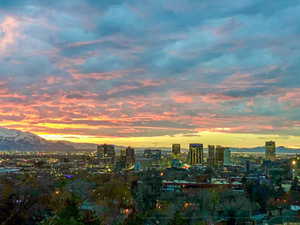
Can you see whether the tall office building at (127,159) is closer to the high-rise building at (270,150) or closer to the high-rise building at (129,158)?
the high-rise building at (129,158)

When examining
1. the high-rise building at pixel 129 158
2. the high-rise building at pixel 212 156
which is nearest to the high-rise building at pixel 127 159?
the high-rise building at pixel 129 158

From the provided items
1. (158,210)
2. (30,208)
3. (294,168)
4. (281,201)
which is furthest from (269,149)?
(30,208)

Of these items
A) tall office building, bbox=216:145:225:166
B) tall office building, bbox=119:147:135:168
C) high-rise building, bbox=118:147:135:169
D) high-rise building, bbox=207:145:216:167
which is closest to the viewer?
high-rise building, bbox=118:147:135:169

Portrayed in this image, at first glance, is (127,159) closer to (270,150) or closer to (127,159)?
(127,159)

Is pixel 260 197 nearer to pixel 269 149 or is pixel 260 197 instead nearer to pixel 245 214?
pixel 245 214

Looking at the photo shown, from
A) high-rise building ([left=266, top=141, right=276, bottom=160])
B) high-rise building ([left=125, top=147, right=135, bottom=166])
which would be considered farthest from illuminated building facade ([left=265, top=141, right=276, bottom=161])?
high-rise building ([left=125, top=147, right=135, bottom=166])

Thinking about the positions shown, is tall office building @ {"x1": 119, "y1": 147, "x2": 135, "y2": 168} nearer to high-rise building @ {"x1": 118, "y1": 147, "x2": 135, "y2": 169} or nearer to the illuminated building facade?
high-rise building @ {"x1": 118, "y1": 147, "x2": 135, "y2": 169}

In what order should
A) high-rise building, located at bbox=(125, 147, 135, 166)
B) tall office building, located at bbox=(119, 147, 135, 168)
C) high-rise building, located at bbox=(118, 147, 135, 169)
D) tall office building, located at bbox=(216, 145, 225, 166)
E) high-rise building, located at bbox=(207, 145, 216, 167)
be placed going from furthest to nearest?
high-rise building, located at bbox=(207, 145, 216, 167), tall office building, located at bbox=(216, 145, 225, 166), high-rise building, located at bbox=(125, 147, 135, 166), tall office building, located at bbox=(119, 147, 135, 168), high-rise building, located at bbox=(118, 147, 135, 169)

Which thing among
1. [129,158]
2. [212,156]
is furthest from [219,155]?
[129,158]

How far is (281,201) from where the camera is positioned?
143ft

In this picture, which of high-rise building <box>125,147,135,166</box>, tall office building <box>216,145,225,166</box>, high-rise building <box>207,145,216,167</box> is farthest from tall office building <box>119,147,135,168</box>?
tall office building <box>216,145,225,166</box>

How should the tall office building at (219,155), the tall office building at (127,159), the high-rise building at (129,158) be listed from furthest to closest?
the tall office building at (219,155)
the high-rise building at (129,158)
the tall office building at (127,159)

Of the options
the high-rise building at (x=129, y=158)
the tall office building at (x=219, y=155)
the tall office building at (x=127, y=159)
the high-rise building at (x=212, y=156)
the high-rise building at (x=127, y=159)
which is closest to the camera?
the high-rise building at (x=127, y=159)

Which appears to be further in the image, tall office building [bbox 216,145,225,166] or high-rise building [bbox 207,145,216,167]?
high-rise building [bbox 207,145,216,167]
